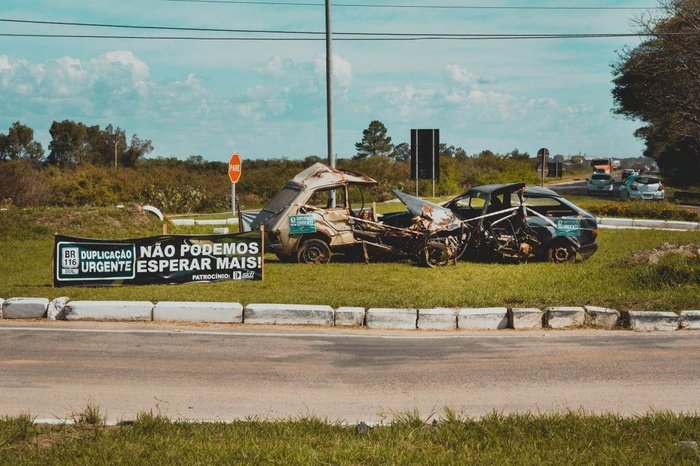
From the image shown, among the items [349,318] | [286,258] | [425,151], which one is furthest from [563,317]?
[425,151]

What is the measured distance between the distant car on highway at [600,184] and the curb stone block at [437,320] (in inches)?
1889

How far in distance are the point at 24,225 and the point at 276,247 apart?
9345 mm

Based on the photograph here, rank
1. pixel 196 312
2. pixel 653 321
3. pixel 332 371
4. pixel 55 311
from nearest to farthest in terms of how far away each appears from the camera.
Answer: pixel 332 371, pixel 653 321, pixel 196 312, pixel 55 311

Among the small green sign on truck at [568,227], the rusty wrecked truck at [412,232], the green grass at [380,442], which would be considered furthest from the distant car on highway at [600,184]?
the green grass at [380,442]

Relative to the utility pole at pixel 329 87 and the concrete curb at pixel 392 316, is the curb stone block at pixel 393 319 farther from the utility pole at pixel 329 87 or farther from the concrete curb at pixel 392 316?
the utility pole at pixel 329 87

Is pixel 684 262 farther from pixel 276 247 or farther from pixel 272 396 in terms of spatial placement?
pixel 272 396

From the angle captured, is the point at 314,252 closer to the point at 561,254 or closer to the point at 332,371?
the point at 561,254

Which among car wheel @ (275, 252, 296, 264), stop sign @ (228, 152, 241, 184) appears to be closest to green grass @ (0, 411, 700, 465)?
car wheel @ (275, 252, 296, 264)

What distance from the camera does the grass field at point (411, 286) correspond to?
13.2 m

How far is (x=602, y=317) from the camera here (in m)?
12.4

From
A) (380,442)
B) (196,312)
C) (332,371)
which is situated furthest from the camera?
(196,312)

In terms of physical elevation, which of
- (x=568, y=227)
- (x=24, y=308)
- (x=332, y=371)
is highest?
(x=568, y=227)

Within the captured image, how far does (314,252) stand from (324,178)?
1745 millimetres

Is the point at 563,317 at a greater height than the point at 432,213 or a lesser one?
lesser
